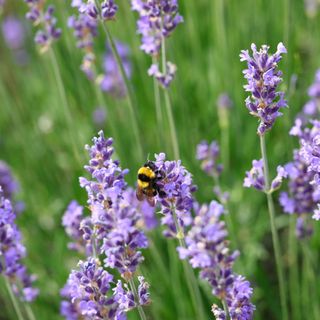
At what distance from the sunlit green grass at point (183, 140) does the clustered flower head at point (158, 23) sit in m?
0.53

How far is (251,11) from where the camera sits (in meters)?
4.22

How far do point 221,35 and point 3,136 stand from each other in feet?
7.39

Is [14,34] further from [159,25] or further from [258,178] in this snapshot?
[258,178]

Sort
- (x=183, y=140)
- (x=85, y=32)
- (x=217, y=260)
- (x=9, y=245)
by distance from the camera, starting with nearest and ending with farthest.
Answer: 1. (x=217, y=260)
2. (x=9, y=245)
3. (x=85, y=32)
4. (x=183, y=140)

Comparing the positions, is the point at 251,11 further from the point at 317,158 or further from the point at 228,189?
the point at 317,158

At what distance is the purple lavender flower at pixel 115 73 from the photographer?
15.3 feet

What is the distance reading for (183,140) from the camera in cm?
412

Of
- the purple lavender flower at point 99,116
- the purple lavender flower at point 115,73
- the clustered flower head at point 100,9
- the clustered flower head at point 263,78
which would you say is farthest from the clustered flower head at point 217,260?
the purple lavender flower at point 99,116

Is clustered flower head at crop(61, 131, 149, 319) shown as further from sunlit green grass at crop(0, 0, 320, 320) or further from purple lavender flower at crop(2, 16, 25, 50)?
purple lavender flower at crop(2, 16, 25, 50)

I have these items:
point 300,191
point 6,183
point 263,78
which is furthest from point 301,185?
point 6,183

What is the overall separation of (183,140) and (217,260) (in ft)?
7.87

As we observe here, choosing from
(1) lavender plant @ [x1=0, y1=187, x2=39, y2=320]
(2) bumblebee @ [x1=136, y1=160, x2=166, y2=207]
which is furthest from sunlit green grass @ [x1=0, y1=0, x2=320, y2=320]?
(2) bumblebee @ [x1=136, y1=160, x2=166, y2=207]

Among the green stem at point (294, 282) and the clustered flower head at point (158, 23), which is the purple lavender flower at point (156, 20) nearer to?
the clustered flower head at point (158, 23)

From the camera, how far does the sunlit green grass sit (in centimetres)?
362
